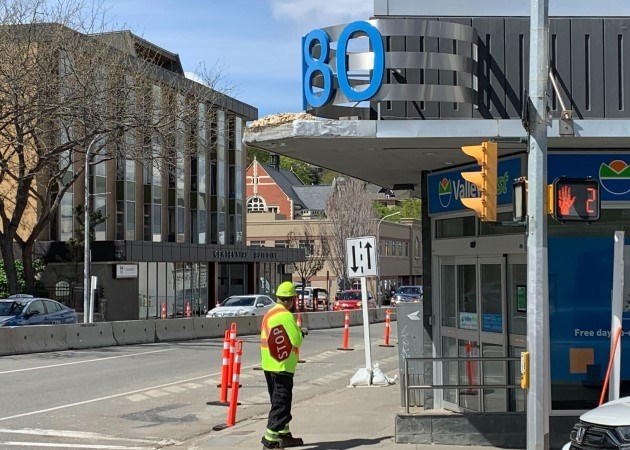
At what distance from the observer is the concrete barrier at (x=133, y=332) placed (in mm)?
29078

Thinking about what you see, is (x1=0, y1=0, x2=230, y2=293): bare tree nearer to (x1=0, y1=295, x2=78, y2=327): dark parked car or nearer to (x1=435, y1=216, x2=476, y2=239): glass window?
(x1=0, y1=295, x2=78, y2=327): dark parked car

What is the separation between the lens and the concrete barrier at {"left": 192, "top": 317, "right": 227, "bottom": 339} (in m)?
33.2

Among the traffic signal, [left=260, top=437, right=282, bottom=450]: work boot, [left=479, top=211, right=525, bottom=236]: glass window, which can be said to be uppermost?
the traffic signal

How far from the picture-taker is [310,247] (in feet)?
259

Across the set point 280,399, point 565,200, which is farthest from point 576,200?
point 280,399

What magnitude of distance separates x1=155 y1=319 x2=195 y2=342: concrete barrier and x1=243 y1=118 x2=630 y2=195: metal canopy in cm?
2076

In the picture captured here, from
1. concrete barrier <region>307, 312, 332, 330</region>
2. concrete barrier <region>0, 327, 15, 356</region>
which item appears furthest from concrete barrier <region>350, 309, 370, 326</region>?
concrete barrier <region>0, 327, 15, 356</region>

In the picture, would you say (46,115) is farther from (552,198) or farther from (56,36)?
(552,198)

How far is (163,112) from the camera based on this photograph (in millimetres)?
34156

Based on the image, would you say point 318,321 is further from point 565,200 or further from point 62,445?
point 565,200

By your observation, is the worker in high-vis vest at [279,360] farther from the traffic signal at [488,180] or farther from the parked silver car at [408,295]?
the parked silver car at [408,295]

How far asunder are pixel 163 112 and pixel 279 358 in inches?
995

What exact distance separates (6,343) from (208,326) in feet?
33.5

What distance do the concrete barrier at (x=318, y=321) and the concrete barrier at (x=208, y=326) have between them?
583cm
